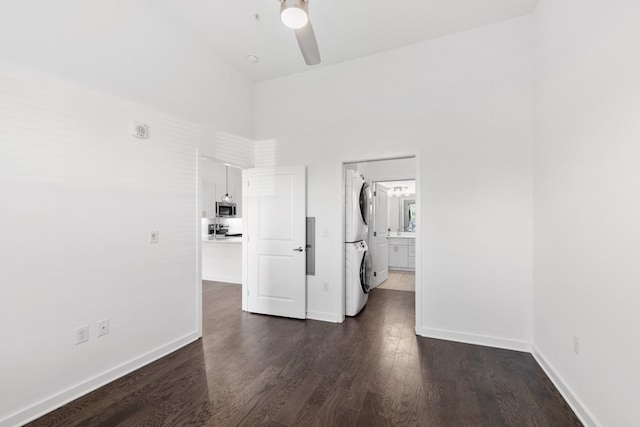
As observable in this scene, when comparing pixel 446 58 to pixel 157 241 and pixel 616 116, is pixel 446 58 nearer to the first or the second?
pixel 616 116

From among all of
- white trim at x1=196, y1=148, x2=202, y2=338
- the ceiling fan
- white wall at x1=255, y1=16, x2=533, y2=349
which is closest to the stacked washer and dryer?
white wall at x1=255, y1=16, x2=533, y2=349

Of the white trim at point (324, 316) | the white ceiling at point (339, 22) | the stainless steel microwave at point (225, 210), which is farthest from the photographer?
the stainless steel microwave at point (225, 210)

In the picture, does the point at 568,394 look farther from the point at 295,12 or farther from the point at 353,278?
the point at 295,12

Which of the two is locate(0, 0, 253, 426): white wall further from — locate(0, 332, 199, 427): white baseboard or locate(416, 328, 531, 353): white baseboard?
locate(416, 328, 531, 353): white baseboard

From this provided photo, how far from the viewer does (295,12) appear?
1.47 metres

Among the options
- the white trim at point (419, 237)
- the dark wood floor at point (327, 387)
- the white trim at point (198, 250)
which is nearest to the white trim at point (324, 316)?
the dark wood floor at point (327, 387)

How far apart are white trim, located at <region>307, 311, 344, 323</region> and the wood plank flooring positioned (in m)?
2.01

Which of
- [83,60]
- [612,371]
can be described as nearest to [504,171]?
[612,371]

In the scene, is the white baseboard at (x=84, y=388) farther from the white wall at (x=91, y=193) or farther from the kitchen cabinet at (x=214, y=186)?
the kitchen cabinet at (x=214, y=186)

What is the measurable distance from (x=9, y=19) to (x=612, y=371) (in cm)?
412

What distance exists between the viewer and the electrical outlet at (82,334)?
213 centimetres

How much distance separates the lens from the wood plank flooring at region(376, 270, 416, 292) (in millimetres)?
5370

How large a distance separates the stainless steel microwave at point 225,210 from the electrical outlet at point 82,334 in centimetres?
455

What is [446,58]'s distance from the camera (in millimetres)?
3158
